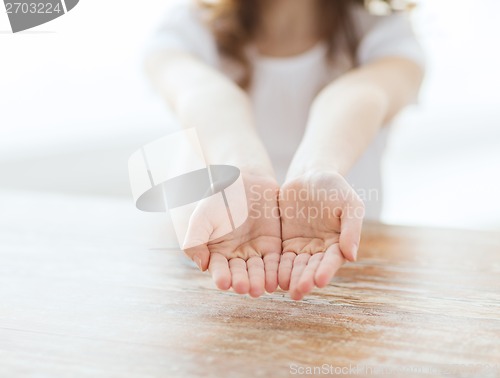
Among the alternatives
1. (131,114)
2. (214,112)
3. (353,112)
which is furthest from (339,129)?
(131,114)

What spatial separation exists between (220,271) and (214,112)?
41 cm

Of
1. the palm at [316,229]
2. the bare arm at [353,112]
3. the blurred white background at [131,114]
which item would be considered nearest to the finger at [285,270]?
the palm at [316,229]

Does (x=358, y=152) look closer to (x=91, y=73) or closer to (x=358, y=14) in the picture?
(x=358, y=14)

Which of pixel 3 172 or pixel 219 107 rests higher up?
pixel 219 107

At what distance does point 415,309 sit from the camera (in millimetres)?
617

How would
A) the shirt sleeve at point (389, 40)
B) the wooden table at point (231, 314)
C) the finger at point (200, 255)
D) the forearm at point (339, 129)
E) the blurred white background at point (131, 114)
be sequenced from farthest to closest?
the blurred white background at point (131, 114) < the shirt sleeve at point (389, 40) < the forearm at point (339, 129) < the finger at point (200, 255) < the wooden table at point (231, 314)

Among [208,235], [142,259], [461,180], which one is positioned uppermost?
[208,235]

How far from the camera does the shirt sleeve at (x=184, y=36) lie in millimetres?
1304

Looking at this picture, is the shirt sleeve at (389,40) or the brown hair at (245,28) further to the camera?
the brown hair at (245,28)

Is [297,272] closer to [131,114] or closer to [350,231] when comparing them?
[350,231]

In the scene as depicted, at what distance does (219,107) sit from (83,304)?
1.38 feet

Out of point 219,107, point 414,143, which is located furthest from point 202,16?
point 414,143

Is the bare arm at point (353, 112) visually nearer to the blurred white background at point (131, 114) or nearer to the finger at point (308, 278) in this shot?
the finger at point (308, 278)

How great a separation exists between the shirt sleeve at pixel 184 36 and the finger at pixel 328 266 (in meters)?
0.81
